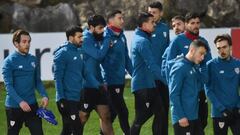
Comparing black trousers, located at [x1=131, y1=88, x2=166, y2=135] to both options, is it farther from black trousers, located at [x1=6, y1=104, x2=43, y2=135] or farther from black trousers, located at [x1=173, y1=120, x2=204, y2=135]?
black trousers, located at [x1=173, y1=120, x2=204, y2=135]

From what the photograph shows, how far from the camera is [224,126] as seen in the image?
954cm

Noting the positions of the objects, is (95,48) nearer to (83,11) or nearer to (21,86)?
(21,86)

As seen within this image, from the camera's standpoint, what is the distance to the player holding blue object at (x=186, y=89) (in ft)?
27.9

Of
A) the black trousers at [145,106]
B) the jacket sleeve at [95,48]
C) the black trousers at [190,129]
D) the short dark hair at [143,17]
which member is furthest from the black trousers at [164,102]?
the black trousers at [190,129]

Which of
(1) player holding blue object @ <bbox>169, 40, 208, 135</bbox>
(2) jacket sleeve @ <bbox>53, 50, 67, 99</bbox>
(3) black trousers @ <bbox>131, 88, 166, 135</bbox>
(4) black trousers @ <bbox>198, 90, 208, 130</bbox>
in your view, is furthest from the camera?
(3) black trousers @ <bbox>131, 88, 166, 135</bbox>

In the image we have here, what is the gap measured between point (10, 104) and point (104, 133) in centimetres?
179

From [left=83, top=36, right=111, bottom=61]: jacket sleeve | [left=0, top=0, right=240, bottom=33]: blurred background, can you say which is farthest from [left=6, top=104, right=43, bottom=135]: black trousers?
[left=0, top=0, right=240, bottom=33]: blurred background

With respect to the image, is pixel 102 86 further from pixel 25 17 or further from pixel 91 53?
pixel 25 17

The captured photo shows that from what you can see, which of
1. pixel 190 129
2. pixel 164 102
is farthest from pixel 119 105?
pixel 190 129

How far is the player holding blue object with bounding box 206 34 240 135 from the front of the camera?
373 inches

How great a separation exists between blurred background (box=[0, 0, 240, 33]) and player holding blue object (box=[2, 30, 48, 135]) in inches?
467

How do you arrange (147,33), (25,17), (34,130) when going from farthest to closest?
(25,17) < (147,33) < (34,130)

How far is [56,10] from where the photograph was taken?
2181 cm

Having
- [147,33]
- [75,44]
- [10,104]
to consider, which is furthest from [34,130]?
[147,33]
